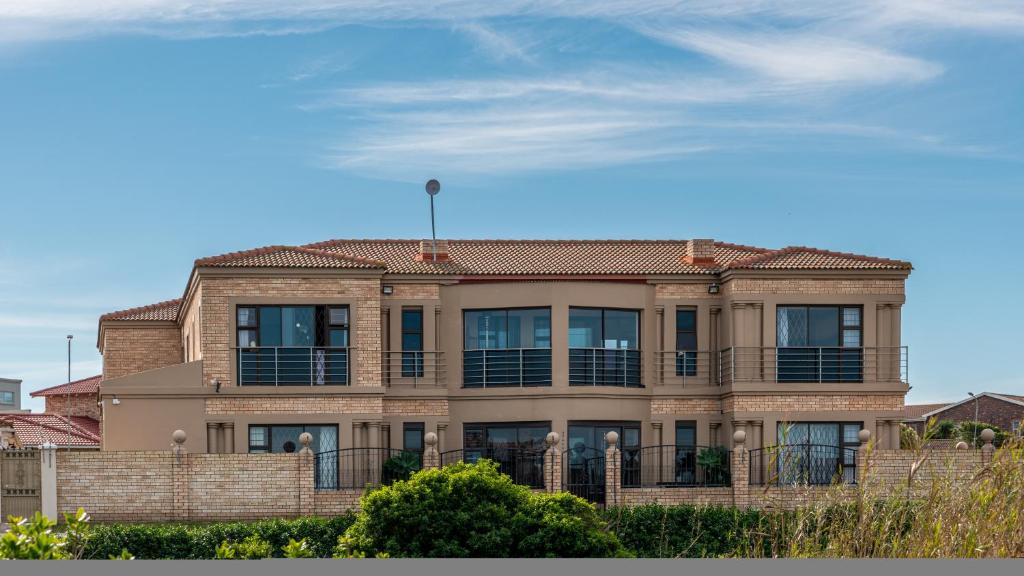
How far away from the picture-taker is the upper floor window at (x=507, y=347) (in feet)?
115

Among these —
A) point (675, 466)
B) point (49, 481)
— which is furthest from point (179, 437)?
point (675, 466)

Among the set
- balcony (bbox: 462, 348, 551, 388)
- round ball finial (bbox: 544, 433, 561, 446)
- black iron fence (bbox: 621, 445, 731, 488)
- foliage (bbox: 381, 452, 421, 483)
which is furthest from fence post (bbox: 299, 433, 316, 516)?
black iron fence (bbox: 621, 445, 731, 488)

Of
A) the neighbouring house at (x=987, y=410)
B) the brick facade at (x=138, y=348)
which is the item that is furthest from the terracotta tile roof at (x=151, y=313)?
the neighbouring house at (x=987, y=410)

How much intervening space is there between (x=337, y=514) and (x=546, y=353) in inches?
275

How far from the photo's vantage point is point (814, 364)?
115ft

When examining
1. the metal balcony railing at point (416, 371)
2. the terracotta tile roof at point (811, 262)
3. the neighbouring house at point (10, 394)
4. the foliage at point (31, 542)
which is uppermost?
the terracotta tile roof at point (811, 262)

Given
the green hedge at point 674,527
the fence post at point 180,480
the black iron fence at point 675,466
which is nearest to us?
the green hedge at point 674,527

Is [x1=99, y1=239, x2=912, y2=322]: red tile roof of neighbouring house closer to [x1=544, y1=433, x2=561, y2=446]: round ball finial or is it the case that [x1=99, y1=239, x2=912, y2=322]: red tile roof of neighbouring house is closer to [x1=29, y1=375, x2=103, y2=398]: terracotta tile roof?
[x1=544, y1=433, x2=561, y2=446]: round ball finial

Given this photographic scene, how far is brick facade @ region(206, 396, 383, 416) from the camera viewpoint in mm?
33844

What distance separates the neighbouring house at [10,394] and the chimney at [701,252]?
71.5 m

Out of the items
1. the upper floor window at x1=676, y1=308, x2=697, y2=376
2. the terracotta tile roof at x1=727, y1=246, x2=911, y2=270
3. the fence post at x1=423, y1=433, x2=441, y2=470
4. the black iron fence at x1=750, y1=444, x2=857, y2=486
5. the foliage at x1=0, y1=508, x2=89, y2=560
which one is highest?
the terracotta tile roof at x1=727, y1=246, x2=911, y2=270

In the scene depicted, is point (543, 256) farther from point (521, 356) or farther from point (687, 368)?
point (687, 368)

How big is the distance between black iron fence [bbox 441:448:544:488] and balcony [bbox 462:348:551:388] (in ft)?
5.57

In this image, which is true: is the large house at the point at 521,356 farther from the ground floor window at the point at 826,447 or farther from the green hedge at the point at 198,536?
the green hedge at the point at 198,536
